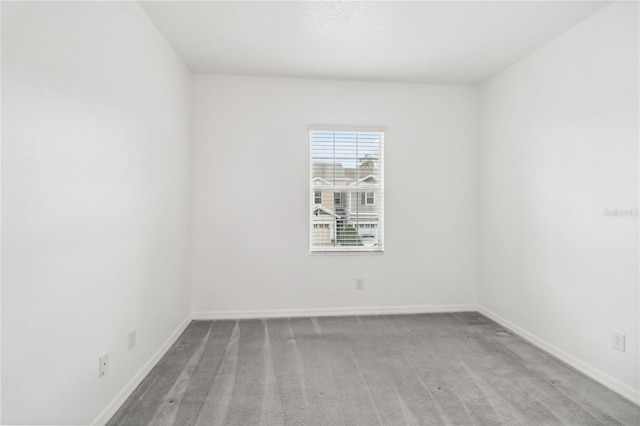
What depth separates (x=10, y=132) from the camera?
1.33m

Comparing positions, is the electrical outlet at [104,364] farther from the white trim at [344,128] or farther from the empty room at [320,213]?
the white trim at [344,128]

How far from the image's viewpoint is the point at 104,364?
6.58 ft

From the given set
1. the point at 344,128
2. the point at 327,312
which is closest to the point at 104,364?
the point at 327,312

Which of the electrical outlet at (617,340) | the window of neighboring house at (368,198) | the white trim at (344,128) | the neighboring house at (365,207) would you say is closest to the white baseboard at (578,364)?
the electrical outlet at (617,340)

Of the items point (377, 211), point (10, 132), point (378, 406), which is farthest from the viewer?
point (377, 211)

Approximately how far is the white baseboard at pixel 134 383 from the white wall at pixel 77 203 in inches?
2.2

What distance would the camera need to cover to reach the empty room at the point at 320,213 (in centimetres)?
165

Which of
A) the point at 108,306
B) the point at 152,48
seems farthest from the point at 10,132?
the point at 152,48

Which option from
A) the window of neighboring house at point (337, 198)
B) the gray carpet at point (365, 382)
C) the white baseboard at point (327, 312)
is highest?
the window of neighboring house at point (337, 198)

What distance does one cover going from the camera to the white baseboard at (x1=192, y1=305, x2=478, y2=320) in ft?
12.6

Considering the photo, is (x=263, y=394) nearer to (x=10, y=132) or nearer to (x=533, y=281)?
(x=10, y=132)

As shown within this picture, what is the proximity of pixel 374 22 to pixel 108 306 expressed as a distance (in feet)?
8.94

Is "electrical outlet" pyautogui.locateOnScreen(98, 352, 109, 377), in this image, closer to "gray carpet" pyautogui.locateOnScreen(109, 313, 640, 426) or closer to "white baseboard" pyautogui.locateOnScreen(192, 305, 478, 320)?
"gray carpet" pyautogui.locateOnScreen(109, 313, 640, 426)

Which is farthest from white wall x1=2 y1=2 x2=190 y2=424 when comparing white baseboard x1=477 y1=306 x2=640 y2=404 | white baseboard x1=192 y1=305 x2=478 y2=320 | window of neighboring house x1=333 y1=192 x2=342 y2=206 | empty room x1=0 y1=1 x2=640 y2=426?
white baseboard x1=477 y1=306 x2=640 y2=404
